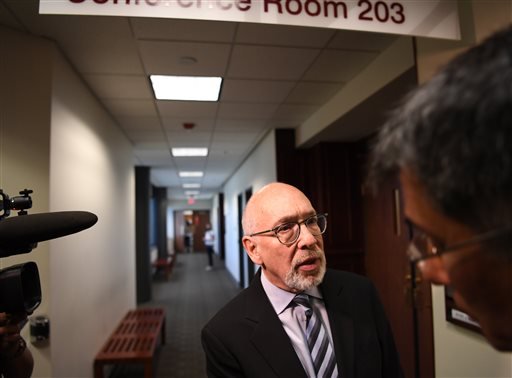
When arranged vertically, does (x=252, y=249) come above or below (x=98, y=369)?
above

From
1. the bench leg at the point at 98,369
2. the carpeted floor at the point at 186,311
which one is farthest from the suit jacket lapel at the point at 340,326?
the carpeted floor at the point at 186,311

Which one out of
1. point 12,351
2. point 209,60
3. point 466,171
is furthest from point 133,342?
point 466,171

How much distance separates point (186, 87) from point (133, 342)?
8.55 feet

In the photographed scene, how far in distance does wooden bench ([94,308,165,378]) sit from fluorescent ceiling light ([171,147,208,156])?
2.70 meters

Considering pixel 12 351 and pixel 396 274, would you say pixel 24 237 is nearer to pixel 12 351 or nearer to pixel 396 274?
pixel 12 351

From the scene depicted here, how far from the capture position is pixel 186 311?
20.1ft

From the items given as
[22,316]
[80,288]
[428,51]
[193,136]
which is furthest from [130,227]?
[428,51]

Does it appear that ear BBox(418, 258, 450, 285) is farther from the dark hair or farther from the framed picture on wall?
the framed picture on wall

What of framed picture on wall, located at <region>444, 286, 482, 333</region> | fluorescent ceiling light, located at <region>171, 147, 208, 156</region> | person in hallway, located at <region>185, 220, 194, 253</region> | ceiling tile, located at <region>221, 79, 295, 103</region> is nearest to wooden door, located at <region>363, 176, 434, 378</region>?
framed picture on wall, located at <region>444, 286, 482, 333</region>

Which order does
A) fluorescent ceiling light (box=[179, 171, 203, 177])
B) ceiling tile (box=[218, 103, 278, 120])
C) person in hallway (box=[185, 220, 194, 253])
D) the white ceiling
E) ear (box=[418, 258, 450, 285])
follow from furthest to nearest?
person in hallway (box=[185, 220, 194, 253]) → fluorescent ceiling light (box=[179, 171, 203, 177]) → ceiling tile (box=[218, 103, 278, 120]) → the white ceiling → ear (box=[418, 258, 450, 285])

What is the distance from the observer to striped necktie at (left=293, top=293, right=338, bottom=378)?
3.63 ft

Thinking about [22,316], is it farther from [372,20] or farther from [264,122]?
[264,122]

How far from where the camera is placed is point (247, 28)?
6.96 feet

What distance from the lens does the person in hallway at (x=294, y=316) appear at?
111 cm
